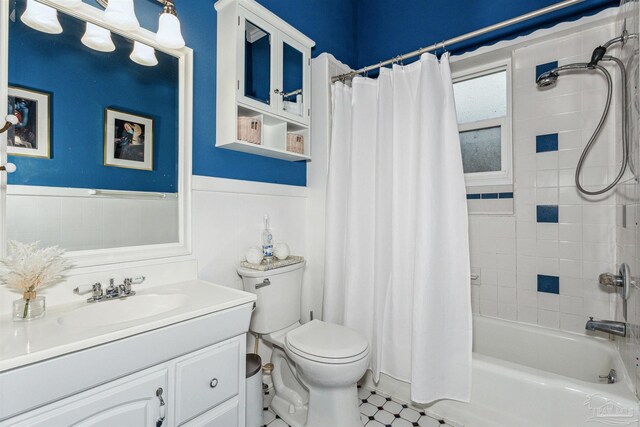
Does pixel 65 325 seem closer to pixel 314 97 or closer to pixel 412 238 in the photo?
pixel 412 238

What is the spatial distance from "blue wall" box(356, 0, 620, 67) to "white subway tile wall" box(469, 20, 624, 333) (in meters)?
0.13

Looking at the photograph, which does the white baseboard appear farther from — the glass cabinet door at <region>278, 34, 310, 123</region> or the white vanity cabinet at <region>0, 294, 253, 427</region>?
the white vanity cabinet at <region>0, 294, 253, 427</region>

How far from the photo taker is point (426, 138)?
1.59 metres

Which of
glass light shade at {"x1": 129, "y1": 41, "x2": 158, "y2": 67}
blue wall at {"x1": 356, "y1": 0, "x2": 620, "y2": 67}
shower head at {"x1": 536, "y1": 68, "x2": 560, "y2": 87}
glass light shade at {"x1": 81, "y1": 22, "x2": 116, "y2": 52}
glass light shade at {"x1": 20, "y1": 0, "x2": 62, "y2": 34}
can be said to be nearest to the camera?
glass light shade at {"x1": 20, "y1": 0, "x2": 62, "y2": 34}

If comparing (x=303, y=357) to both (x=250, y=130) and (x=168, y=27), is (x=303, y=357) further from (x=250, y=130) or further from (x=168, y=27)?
(x=168, y=27)

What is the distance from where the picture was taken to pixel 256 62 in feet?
5.43

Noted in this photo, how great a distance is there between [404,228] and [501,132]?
1.05m

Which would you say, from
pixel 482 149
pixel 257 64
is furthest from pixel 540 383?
pixel 257 64

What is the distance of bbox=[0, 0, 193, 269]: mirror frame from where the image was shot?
1.00 metres

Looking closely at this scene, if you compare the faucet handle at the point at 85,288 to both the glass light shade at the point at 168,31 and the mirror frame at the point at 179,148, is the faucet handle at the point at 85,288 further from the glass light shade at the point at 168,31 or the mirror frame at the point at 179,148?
the glass light shade at the point at 168,31

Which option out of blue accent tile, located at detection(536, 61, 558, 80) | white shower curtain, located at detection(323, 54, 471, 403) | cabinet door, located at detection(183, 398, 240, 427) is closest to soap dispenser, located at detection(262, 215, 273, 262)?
white shower curtain, located at detection(323, 54, 471, 403)

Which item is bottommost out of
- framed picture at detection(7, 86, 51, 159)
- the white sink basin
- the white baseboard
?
the white sink basin

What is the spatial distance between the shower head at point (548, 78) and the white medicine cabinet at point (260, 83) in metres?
1.39

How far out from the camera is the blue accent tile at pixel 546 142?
1.81 metres
